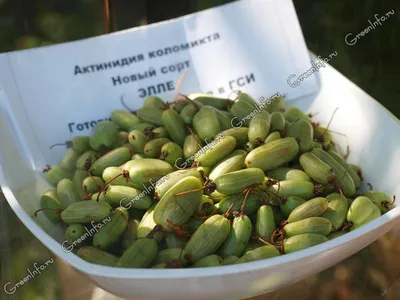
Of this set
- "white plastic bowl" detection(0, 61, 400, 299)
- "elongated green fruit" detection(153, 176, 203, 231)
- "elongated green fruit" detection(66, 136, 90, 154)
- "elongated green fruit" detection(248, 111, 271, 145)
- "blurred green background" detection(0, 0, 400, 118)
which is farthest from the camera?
"blurred green background" detection(0, 0, 400, 118)

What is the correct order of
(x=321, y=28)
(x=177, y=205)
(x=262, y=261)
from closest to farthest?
(x=262, y=261)
(x=177, y=205)
(x=321, y=28)

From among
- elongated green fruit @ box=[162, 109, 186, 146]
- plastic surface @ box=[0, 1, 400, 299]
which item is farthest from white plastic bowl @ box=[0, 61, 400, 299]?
elongated green fruit @ box=[162, 109, 186, 146]

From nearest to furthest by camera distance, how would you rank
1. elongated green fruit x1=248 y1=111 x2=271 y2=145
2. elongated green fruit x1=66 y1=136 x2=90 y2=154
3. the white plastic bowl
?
1. the white plastic bowl
2. elongated green fruit x1=248 y1=111 x2=271 y2=145
3. elongated green fruit x1=66 y1=136 x2=90 y2=154

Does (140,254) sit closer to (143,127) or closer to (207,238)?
(207,238)

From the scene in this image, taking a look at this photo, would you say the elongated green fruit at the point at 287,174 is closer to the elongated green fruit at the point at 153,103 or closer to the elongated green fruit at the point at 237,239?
the elongated green fruit at the point at 237,239

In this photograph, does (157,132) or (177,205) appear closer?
(177,205)

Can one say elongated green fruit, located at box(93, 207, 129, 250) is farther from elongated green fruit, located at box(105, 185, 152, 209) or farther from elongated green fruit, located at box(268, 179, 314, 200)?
elongated green fruit, located at box(268, 179, 314, 200)

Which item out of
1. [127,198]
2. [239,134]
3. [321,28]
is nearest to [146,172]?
[127,198]
